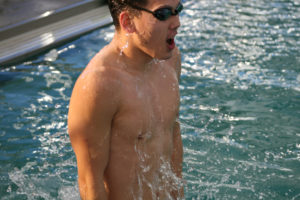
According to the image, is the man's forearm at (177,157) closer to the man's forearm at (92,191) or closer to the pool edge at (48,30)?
the man's forearm at (92,191)

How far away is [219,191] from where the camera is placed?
367 centimetres

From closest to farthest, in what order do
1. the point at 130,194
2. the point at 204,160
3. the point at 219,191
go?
the point at 130,194
the point at 219,191
the point at 204,160

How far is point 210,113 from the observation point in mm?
4848

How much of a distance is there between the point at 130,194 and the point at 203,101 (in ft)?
9.15

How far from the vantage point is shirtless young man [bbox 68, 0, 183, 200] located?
6.96 ft

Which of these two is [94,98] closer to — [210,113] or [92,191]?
[92,191]

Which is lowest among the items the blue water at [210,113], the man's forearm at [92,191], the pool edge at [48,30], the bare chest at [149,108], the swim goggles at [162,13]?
the blue water at [210,113]

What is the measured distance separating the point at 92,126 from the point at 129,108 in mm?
268

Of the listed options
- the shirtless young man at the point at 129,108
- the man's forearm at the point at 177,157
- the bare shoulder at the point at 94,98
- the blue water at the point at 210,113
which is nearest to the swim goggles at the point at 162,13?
the shirtless young man at the point at 129,108

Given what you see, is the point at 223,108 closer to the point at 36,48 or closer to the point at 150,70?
the point at 150,70

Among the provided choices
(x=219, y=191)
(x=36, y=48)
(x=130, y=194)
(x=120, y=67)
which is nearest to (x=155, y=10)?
(x=120, y=67)

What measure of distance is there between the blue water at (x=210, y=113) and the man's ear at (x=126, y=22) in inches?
69.3

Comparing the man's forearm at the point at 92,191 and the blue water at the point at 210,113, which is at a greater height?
the man's forearm at the point at 92,191

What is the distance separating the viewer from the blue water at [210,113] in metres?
3.78
